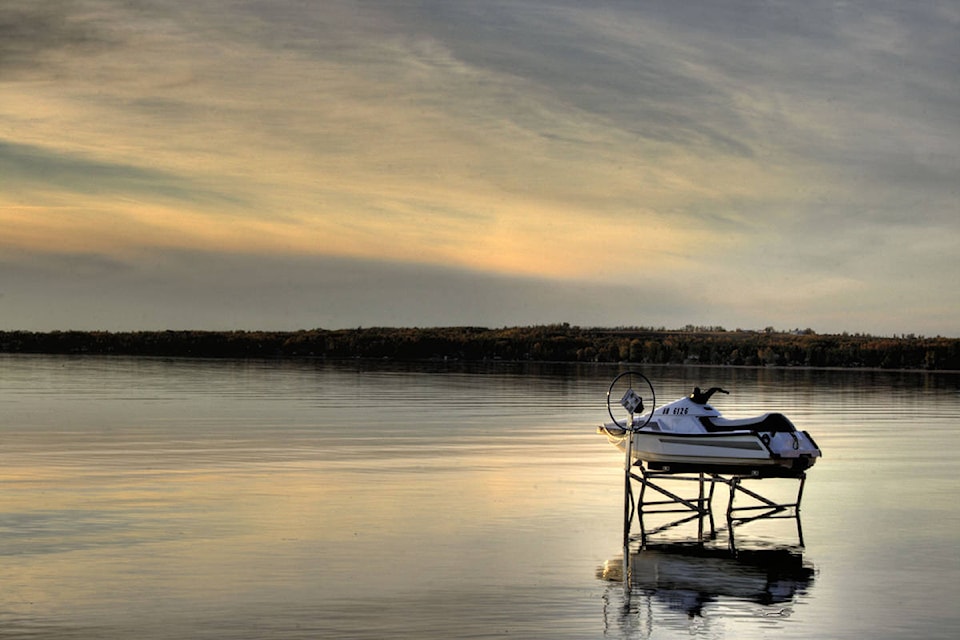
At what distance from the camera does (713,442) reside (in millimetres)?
24922

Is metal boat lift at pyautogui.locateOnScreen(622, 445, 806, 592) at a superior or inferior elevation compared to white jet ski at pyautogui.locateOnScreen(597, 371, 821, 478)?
inferior

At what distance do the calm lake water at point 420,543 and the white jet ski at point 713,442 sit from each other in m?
1.24

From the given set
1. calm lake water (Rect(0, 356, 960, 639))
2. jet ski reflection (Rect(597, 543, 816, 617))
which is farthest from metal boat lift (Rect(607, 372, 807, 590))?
jet ski reflection (Rect(597, 543, 816, 617))

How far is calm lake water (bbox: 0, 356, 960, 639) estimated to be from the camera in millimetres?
16188

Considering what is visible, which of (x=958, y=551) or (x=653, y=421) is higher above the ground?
(x=653, y=421)

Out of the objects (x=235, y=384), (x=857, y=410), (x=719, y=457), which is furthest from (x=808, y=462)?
(x=235, y=384)

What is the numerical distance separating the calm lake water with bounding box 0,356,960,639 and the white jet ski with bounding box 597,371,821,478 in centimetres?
124

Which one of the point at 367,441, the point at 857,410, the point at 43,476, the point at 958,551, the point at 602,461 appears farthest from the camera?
the point at 857,410

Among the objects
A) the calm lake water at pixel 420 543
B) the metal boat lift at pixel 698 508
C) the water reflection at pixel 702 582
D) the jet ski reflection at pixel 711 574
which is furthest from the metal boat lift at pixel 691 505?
the water reflection at pixel 702 582

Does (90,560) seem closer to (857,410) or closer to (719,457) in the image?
(719,457)

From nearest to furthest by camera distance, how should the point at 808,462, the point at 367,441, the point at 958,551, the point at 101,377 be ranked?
1. the point at 958,551
2. the point at 808,462
3. the point at 367,441
4. the point at 101,377

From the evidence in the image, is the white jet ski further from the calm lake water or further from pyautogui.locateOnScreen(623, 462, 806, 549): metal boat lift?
the calm lake water

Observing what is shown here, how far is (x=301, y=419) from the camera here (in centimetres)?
5188

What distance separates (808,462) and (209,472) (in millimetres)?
14802
